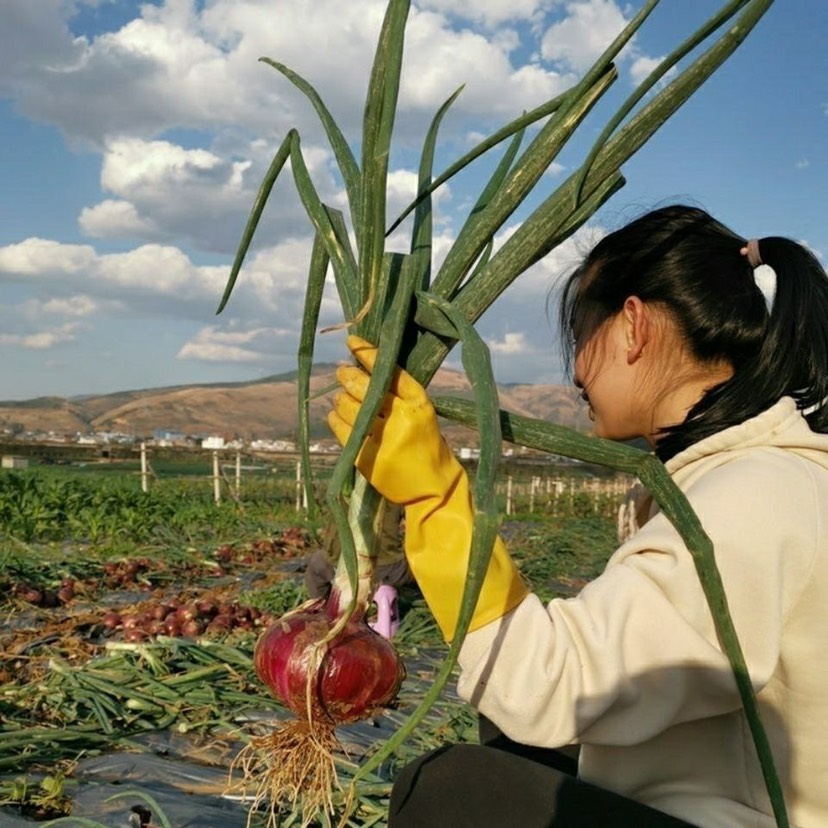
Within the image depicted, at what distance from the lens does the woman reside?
48.1 inches

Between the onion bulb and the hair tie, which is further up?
the hair tie

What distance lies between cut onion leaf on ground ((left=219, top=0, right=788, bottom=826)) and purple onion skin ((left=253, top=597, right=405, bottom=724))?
0.01m

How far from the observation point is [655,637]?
1211 millimetres

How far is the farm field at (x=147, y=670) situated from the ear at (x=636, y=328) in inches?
23.3

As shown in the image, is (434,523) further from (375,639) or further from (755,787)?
(755,787)

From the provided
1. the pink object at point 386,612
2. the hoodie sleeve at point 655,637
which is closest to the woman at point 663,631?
the hoodie sleeve at point 655,637

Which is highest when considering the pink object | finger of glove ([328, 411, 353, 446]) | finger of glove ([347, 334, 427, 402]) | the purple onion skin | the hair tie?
the hair tie

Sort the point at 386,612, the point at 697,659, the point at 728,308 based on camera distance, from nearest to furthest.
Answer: the point at 697,659, the point at 728,308, the point at 386,612

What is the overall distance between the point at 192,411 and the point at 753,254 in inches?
3813

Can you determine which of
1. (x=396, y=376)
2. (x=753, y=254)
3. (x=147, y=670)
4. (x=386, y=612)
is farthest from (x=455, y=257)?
(x=386, y=612)

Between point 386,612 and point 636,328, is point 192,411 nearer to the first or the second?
point 386,612

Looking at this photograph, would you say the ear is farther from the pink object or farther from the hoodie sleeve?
the pink object

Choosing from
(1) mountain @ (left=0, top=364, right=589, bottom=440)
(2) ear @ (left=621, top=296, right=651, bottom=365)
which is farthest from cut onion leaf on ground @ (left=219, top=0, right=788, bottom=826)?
(1) mountain @ (left=0, top=364, right=589, bottom=440)

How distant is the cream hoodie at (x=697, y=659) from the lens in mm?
1219
